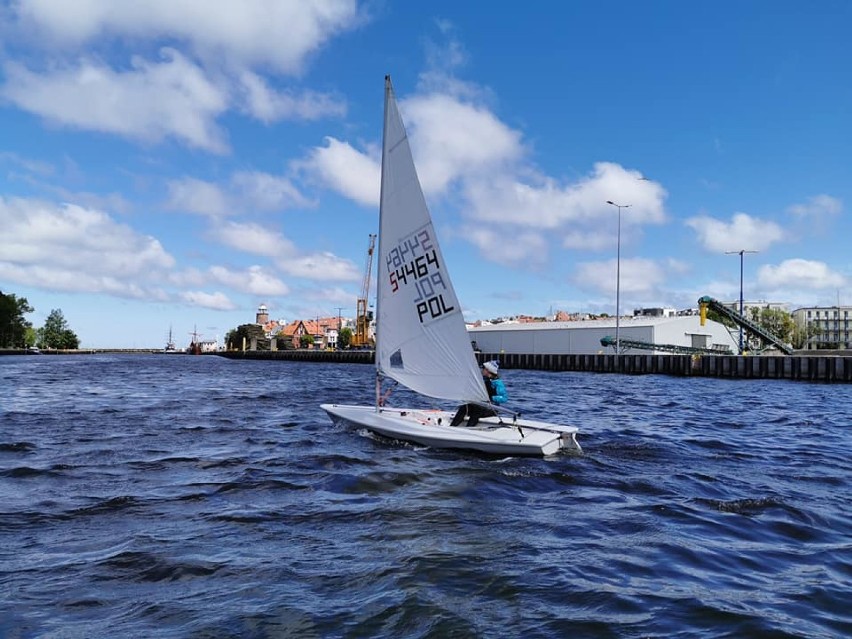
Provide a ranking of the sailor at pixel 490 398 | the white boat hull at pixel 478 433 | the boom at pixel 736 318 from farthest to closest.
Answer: the boom at pixel 736 318, the sailor at pixel 490 398, the white boat hull at pixel 478 433

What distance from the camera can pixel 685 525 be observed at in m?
9.08

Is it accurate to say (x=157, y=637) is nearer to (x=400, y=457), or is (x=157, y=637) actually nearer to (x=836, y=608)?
(x=836, y=608)

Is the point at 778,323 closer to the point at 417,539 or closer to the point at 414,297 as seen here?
the point at 414,297

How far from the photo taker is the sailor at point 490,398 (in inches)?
611

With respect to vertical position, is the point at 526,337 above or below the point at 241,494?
above

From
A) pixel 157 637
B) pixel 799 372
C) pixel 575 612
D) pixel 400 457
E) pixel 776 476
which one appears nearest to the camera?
pixel 157 637

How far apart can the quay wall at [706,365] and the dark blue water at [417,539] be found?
124 ft

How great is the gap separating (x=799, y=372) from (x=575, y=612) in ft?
176

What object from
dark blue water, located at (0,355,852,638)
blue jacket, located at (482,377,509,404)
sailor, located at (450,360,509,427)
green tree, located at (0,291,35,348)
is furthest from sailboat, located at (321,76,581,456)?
green tree, located at (0,291,35,348)

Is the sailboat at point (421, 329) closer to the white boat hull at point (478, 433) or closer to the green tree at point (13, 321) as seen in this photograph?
the white boat hull at point (478, 433)

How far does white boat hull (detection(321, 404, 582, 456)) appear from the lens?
45.3 ft

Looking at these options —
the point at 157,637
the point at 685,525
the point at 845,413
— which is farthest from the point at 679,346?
the point at 157,637

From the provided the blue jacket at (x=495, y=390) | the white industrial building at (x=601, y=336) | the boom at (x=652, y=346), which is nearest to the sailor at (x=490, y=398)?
the blue jacket at (x=495, y=390)

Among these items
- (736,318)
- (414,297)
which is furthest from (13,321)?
(414,297)
